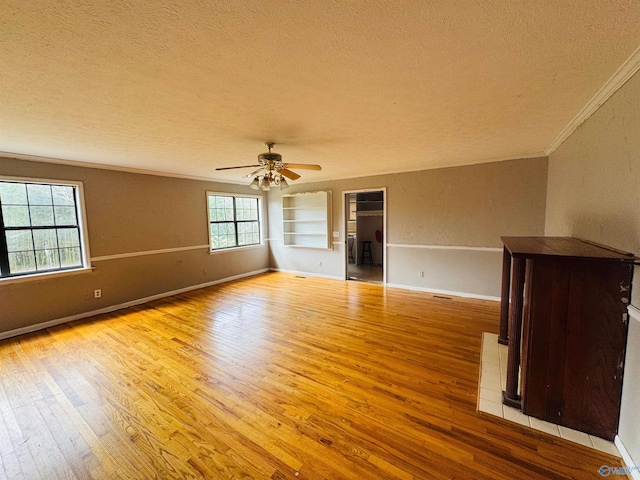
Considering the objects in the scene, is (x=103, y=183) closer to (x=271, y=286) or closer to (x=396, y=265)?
(x=271, y=286)

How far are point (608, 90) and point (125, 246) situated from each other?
6087 millimetres

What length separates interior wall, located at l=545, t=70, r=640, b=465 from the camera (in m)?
1.48

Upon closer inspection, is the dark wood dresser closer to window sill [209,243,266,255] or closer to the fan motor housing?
the fan motor housing

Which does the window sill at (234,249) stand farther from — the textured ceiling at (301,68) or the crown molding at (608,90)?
the crown molding at (608,90)

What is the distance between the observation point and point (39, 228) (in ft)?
11.9

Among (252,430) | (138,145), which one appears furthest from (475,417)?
(138,145)

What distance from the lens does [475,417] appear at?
73.6 inches

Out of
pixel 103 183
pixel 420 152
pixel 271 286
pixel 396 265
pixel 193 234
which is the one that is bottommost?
pixel 271 286

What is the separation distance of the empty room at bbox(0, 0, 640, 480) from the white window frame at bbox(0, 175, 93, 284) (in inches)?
1.0

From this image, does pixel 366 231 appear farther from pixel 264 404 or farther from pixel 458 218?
pixel 264 404

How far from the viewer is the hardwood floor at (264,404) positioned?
1.54 metres

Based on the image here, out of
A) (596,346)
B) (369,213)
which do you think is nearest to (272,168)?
(596,346)

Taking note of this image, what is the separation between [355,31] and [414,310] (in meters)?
3.68

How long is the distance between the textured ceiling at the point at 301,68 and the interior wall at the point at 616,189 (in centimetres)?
23
